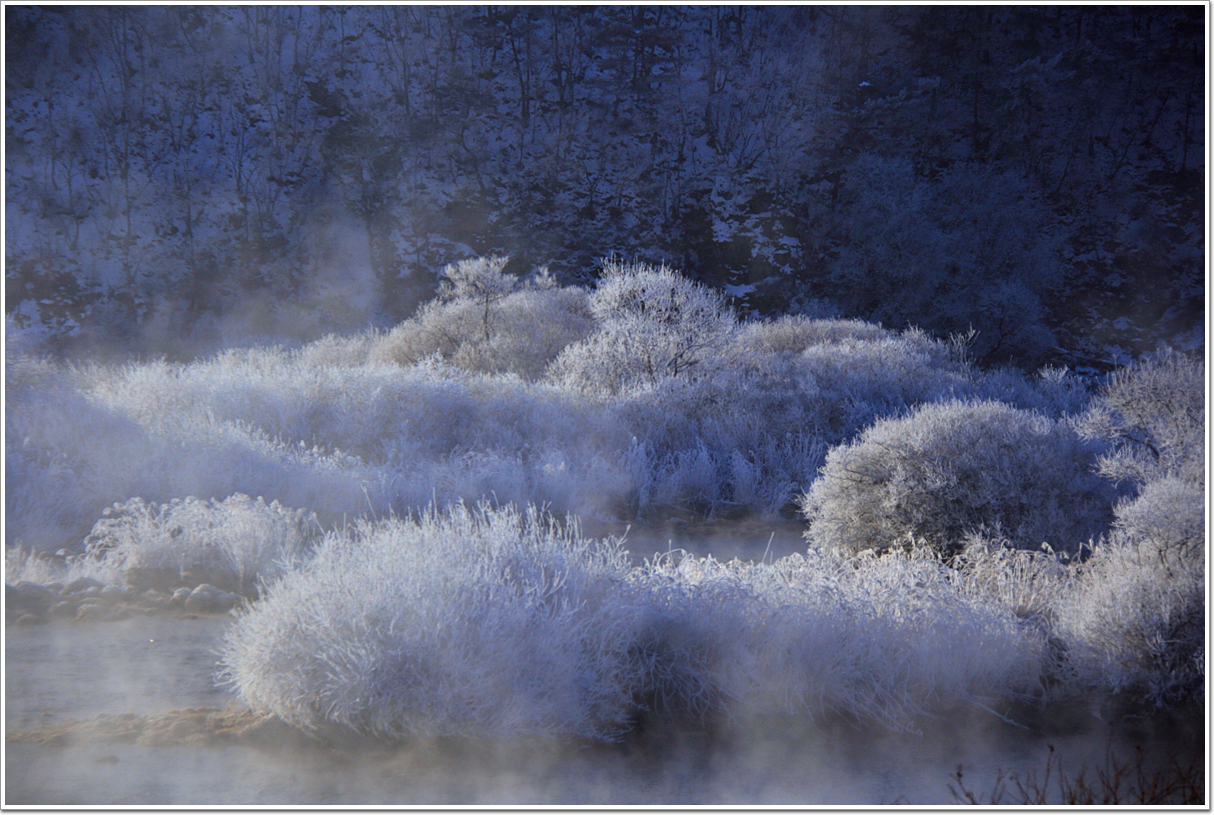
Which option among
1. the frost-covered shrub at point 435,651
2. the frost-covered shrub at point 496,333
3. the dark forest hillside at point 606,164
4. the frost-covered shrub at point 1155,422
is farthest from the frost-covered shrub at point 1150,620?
the dark forest hillside at point 606,164

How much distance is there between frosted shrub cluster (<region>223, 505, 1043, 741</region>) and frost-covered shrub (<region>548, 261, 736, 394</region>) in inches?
412

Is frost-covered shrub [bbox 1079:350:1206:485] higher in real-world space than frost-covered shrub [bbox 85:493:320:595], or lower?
higher

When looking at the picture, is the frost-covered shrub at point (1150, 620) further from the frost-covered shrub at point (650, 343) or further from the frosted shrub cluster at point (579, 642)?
the frost-covered shrub at point (650, 343)

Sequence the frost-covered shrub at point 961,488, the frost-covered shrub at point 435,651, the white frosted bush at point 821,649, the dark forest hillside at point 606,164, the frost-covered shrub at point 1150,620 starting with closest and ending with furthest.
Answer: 1. the frost-covered shrub at point 435,651
2. the white frosted bush at point 821,649
3. the frost-covered shrub at point 1150,620
4. the frost-covered shrub at point 961,488
5. the dark forest hillside at point 606,164

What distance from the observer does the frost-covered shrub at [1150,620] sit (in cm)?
371

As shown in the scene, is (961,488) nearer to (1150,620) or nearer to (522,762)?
(1150,620)

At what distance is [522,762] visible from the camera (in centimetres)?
298

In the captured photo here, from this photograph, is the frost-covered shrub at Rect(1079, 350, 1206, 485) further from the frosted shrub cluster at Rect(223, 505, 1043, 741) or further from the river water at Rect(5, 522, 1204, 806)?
the river water at Rect(5, 522, 1204, 806)

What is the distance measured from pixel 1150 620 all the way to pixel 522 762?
3232 mm

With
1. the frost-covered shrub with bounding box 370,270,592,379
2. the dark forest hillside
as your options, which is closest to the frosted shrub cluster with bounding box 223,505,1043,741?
the frost-covered shrub with bounding box 370,270,592,379

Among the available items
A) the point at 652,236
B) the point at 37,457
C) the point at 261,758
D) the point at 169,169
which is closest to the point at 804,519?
the point at 261,758

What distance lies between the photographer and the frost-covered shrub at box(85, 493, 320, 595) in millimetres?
4988

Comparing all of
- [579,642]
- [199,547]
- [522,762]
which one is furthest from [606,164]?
[522,762]

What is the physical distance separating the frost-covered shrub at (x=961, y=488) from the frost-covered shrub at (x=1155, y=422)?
379 millimetres
